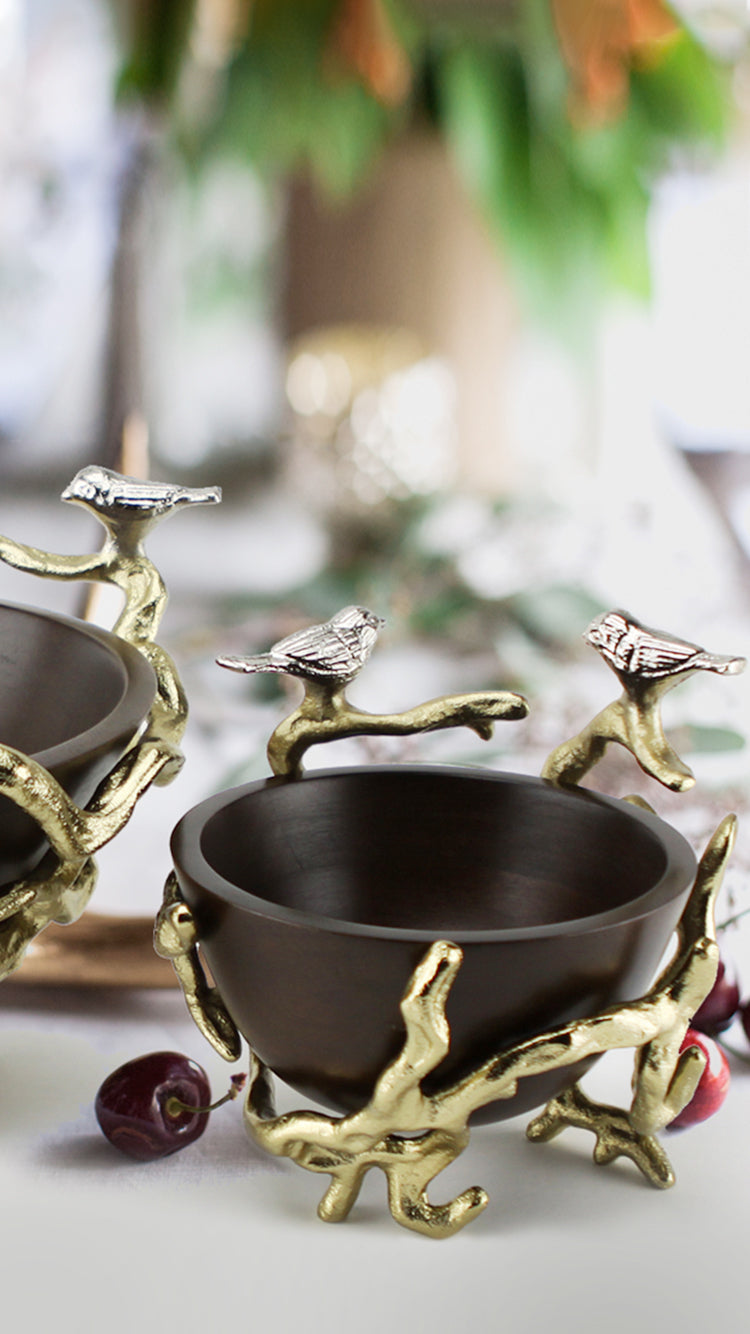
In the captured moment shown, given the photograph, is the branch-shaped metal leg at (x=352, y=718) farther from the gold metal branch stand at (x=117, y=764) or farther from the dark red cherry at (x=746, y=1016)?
the dark red cherry at (x=746, y=1016)

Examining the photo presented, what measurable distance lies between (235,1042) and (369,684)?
1.82 ft

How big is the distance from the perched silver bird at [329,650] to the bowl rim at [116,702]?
0.12ft

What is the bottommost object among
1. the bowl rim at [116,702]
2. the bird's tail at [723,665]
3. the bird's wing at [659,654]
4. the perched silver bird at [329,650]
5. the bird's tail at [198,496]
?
the bowl rim at [116,702]

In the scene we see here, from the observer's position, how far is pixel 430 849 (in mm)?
Result: 490

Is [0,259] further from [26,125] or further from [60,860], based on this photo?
[60,860]

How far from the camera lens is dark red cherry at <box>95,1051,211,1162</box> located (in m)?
0.44

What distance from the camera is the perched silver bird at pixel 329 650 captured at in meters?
0.46

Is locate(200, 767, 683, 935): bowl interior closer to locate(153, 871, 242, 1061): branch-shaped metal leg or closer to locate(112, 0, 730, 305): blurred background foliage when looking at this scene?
locate(153, 871, 242, 1061): branch-shaped metal leg

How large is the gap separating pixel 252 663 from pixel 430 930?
9 cm

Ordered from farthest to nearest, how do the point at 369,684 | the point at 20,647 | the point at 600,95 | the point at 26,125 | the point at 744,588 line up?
the point at 26,125
the point at 600,95
the point at 744,588
the point at 369,684
the point at 20,647

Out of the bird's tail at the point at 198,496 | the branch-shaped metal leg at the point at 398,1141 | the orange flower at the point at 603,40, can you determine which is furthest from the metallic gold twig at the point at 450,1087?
the orange flower at the point at 603,40

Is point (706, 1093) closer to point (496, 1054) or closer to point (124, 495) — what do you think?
point (496, 1054)

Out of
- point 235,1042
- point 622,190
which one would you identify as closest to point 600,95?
point 622,190

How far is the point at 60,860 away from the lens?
0.42m
